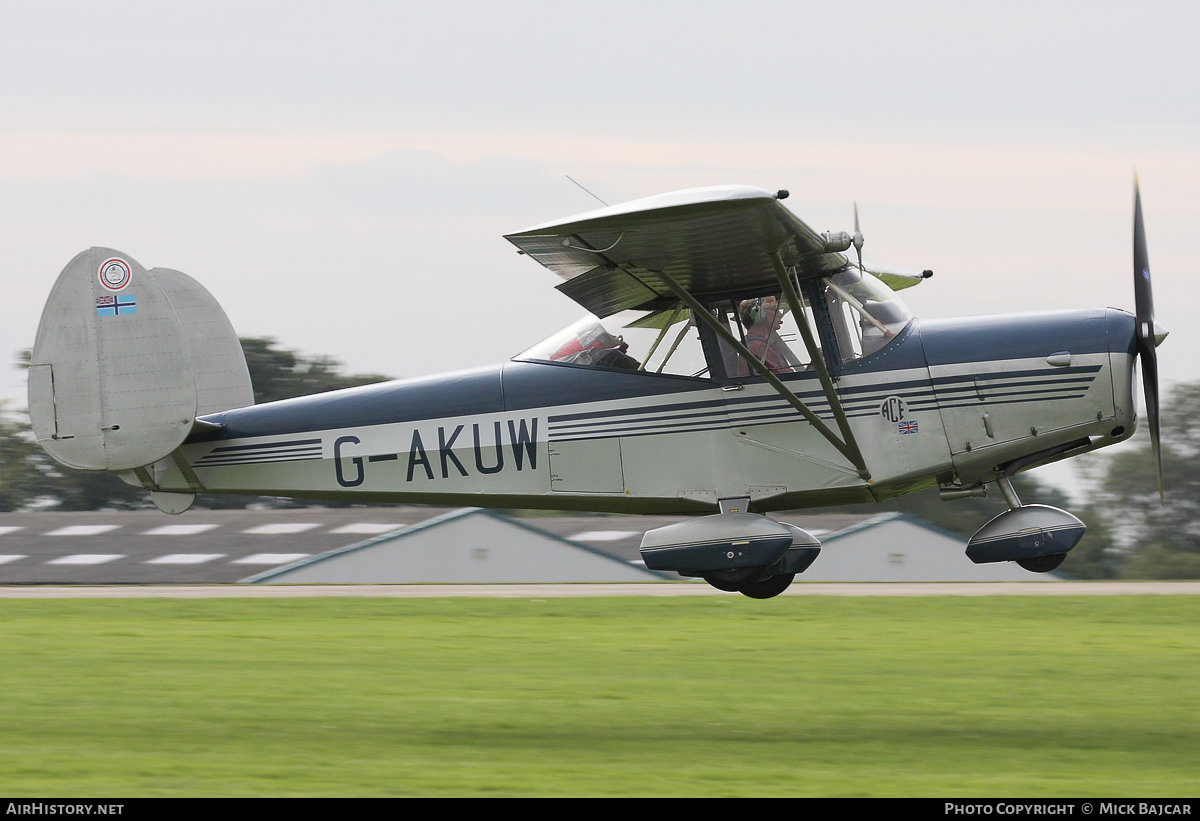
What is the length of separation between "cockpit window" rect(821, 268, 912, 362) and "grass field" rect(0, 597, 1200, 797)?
244 cm

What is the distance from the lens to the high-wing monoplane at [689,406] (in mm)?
9023

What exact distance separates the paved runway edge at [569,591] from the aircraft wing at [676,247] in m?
11.8

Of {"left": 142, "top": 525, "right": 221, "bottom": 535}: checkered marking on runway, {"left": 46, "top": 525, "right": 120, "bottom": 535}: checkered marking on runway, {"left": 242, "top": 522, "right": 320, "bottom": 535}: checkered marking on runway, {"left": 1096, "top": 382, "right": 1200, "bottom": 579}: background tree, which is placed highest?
{"left": 46, "top": 525, "right": 120, "bottom": 535}: checkered marking on runway

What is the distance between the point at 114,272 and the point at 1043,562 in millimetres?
7079

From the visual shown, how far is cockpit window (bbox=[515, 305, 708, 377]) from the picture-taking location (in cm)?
962

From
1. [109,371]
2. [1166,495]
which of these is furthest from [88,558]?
[1166,495]

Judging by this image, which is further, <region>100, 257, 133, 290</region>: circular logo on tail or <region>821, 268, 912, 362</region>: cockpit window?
<region>100, 257, 133, 290</region>: circular logo on tail

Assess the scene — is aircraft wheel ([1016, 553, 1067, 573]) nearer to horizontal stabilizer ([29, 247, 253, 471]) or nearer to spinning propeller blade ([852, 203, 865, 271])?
spinning propeller blade ([852, 203, 865, 271])

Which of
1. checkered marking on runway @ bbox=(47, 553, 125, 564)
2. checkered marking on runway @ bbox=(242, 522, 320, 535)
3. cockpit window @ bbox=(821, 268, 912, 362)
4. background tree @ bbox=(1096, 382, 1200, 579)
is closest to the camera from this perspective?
cockpit window @ bbox=(821, 268, 912, 362)

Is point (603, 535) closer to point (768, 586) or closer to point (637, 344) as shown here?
point (768, 586)

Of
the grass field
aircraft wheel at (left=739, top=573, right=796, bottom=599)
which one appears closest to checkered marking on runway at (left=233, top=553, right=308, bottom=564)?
the grass field

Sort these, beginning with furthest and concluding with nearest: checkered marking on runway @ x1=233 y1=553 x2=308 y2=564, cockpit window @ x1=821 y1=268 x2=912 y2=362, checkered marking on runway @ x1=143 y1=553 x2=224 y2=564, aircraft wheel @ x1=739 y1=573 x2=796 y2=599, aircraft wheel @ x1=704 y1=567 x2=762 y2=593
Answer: checkered marking on runway @ x1=143 y1=553 x2=224 y2=564, checkered marking on runway @ x1=233 y1=553 x2=308 y2=564, aircraft wheel @ x1=739 y1=573 x2=796 y2=599, aircraft wheel @ x1=704 y1=567 x2=762 y2=593, cockpit window @ x1=821 y1=268 x2=912 y2=362

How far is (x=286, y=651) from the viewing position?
40.5 ft
